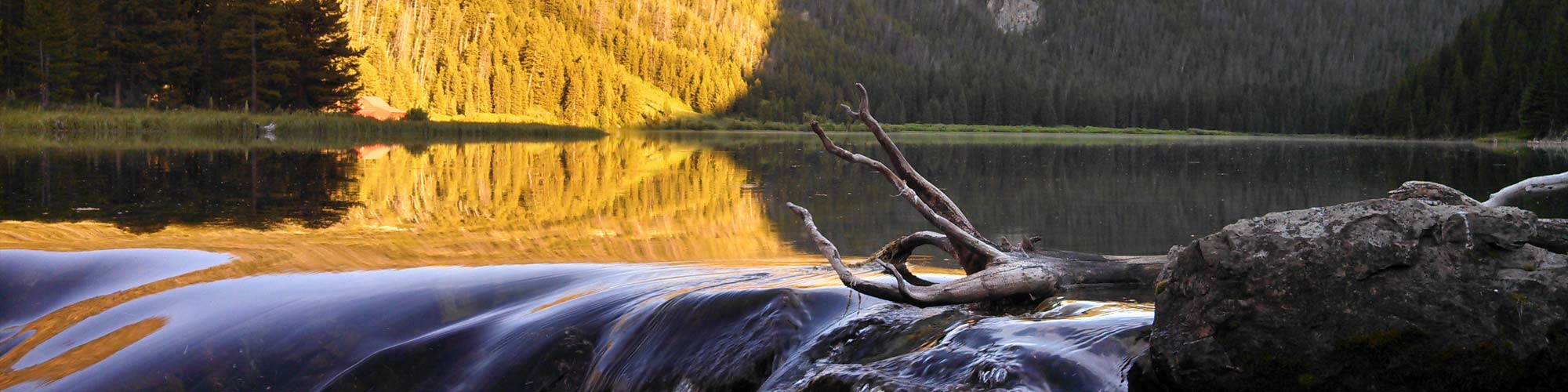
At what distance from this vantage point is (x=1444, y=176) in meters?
19.9

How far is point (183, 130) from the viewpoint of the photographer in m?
32.5

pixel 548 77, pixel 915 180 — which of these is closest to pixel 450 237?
pixel 915 180

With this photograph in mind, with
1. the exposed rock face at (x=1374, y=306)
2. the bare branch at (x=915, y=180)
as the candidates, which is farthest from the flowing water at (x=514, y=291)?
the bare branch at (x=915, y=180)

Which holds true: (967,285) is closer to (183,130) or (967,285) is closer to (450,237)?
(450,237)

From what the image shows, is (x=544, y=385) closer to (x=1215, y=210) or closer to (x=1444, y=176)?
(x=1215, y=210)

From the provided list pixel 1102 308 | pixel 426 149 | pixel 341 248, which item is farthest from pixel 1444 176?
pixel 426 149

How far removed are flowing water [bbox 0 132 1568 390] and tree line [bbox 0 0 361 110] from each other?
28565 mm

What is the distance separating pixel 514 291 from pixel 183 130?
3146cm

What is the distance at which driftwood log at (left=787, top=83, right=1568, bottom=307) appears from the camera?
4.41 meters

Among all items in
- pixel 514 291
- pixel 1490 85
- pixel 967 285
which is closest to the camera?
pixel 967 285

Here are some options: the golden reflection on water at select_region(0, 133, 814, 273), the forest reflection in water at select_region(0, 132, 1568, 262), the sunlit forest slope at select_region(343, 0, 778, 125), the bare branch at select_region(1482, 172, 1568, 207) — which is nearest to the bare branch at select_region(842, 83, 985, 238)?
the golden reflection on water at select_region(0, 133, 814, 273)

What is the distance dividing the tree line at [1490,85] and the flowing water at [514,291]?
70.8 metres

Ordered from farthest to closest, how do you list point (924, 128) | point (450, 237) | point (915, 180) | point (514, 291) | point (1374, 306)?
1. point (924, 128)
2. point (450, 237)
3. point (514, 291)
4. point (915, 180)
5. point (1374, 306)

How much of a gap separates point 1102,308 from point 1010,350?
3.33 ft
